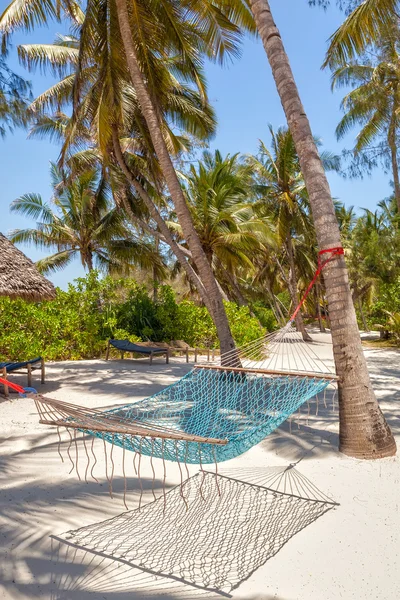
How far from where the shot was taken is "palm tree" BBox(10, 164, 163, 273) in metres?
13.8

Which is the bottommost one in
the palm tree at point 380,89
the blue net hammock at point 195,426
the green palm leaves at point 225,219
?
the blue net hammock at point 195,426

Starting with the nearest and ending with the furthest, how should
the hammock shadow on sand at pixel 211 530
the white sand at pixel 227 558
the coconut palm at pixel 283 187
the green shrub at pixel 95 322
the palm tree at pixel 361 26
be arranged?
1. the white sand at pixel 227 558
2. the hammock shadow on sand at pixel 211 530
3. the palm tree at pixel 361 26
4. the green shrub at pixel 95 322
5. the coconut palm at pixel 283 187

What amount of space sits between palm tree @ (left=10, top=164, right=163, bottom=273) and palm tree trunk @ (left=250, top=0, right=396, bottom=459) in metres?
10.0

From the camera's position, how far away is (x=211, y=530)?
2588 millimetres

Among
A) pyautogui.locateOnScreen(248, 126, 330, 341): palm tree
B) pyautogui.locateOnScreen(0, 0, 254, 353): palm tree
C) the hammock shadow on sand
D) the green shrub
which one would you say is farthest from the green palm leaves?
the hammock shadow on sand

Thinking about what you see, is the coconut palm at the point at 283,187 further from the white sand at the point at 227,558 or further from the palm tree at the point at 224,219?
the white sand at the point at 227,558

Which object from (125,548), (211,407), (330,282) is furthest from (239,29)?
(125,548)

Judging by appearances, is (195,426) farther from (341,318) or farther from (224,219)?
(224,219)

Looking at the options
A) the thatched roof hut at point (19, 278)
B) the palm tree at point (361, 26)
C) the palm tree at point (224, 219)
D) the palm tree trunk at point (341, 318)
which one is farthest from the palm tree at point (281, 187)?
the palm tree trunk at point (341, 318)

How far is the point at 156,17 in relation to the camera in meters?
7.00

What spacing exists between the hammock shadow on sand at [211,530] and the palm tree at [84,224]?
11.3 meters

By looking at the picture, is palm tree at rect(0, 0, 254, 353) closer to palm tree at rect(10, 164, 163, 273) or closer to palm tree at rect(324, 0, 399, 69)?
palm tree at rect(324, 0, 399, 69)

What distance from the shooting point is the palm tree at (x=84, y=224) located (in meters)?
13.8

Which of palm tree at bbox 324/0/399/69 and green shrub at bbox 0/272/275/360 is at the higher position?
palm tree at bbox 324/0/399/69
